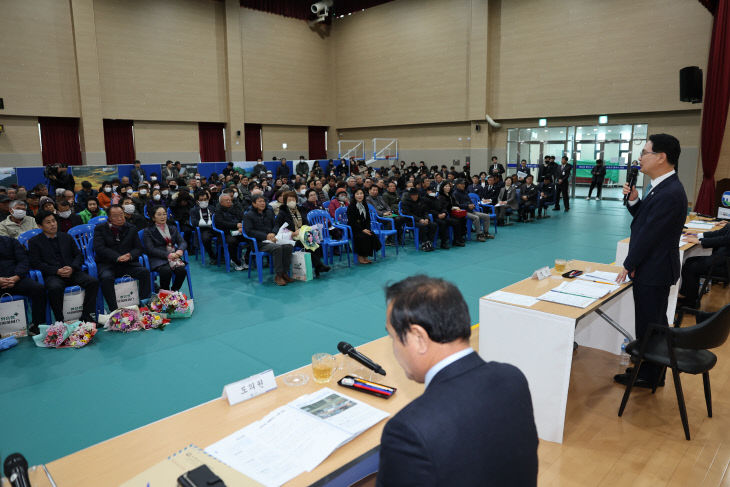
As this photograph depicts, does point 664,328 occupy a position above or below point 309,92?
below

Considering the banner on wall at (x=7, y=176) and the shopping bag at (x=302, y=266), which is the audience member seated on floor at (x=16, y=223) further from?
the banner on wall at (x=7, y=176)

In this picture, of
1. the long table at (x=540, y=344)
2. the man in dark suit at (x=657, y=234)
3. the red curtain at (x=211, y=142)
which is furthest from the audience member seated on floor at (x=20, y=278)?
the red curtain at (x=211, y=142)

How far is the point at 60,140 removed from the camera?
15133mm

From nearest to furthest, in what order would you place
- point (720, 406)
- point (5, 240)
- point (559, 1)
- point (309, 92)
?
point (720, 406), point (5, 240), point (559, 1), point (309, 92)

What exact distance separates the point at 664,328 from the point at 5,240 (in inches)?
227

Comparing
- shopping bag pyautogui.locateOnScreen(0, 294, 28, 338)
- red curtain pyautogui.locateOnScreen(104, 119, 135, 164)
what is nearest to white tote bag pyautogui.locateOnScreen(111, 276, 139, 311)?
shopping bag pyautogui.locateOnScreen(0, 294, 28, 338)

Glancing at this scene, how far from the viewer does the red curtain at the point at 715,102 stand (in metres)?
9.48

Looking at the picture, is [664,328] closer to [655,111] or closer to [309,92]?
[655,111]

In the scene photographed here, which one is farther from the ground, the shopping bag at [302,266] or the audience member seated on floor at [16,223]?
the audience member seated on floor at [16,223]

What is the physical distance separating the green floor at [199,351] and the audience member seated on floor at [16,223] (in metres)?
2.15

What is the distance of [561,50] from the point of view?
15.7m

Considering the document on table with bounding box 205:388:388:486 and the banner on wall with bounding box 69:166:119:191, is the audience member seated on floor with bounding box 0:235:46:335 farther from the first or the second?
the banner on wall with bounding box 69:166:119:191

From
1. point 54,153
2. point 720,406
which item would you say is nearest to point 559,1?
point 720,406

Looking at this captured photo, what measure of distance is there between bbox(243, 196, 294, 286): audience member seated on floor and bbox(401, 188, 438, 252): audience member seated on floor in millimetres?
2842
